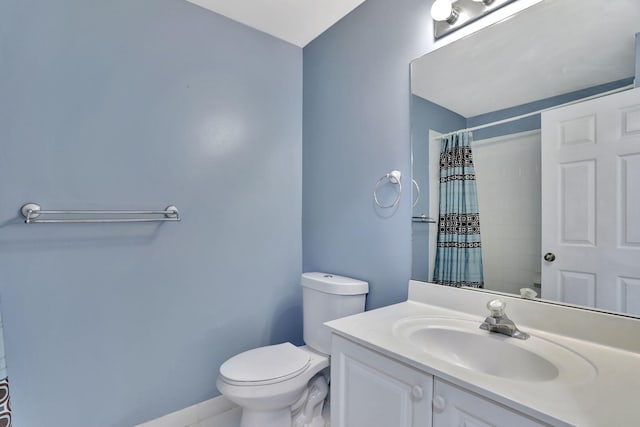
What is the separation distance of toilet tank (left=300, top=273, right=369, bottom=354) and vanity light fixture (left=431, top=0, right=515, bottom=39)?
4.10 feet

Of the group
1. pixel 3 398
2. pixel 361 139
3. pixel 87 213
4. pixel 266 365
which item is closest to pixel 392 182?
pixel 361 139

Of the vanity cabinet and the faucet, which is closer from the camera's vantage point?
the vanity cabinet

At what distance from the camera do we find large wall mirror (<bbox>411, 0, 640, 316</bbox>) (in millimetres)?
929

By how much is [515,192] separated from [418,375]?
0.75 meters

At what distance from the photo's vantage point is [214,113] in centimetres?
178

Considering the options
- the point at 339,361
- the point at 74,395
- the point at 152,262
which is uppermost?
the point at 152,262

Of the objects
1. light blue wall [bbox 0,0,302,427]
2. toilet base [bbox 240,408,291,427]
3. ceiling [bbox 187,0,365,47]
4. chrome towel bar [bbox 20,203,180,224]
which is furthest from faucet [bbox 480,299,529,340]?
ceiling [bbox 187,0,365,47]

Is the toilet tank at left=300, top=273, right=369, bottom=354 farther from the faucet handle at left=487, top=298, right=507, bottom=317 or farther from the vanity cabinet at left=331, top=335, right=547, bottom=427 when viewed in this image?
the faucet handle at left=487, top=298, right=507, bottom=317

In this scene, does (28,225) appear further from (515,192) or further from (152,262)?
(515,192)

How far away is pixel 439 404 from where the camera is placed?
0.79 metres

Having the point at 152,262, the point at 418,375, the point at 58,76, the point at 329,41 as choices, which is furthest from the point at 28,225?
the point at 329,41

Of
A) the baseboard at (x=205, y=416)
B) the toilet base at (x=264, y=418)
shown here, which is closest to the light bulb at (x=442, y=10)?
the toilet base at (x=264, y=418)

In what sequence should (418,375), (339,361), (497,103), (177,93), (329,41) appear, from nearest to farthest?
1. (418,375)
2. (339,361)
3. (497,103)
4. (177,93)
5. (329,41)

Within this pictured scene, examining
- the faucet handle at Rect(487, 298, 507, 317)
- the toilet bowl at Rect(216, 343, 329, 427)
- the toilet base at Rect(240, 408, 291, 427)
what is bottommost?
the toilet base at Rect(240, 408, 291, 427)
